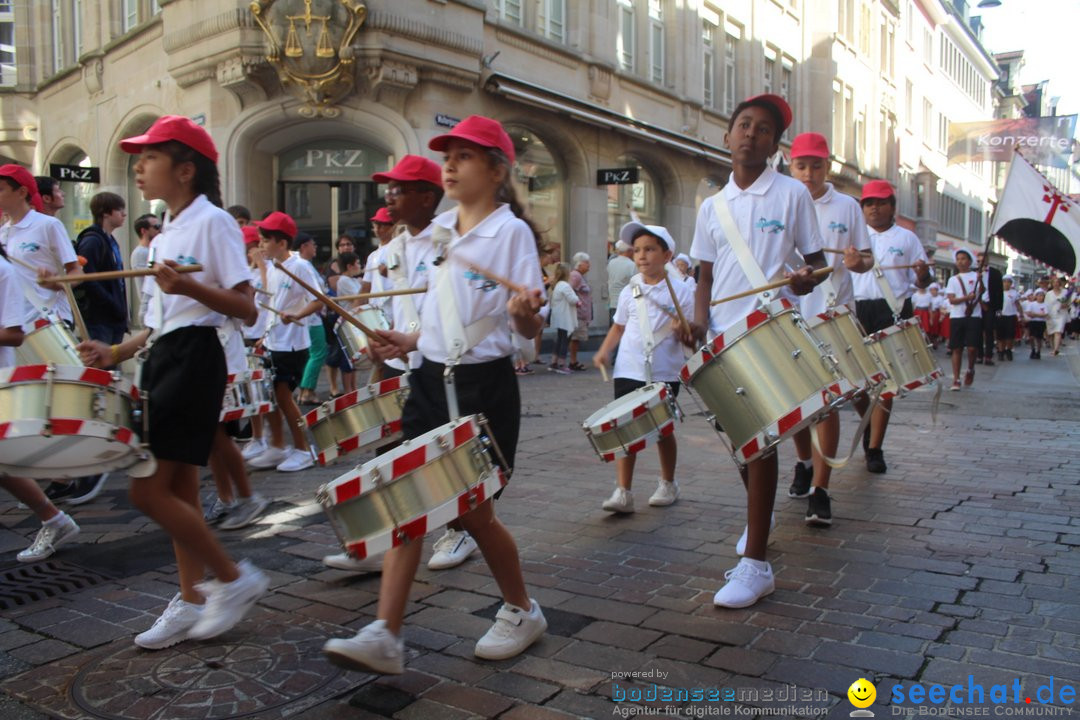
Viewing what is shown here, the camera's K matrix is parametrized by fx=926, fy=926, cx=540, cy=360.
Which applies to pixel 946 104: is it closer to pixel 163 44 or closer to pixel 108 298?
pixel 163 44

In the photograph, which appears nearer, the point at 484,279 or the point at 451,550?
the point at 484,279

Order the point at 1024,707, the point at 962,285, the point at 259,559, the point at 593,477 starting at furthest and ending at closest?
1. the point at 962,285
2. the point at 593,477
3. the point at 259,559
4. the point at 1024,707

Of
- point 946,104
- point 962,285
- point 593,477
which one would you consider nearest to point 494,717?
point 593,477

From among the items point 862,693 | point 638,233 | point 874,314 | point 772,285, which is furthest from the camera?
point 874,314

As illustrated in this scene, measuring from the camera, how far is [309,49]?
14.9 metres

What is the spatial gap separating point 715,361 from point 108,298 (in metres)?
5.22

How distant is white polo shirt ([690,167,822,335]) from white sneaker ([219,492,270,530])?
115 inches

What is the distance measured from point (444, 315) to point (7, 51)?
26.1 m

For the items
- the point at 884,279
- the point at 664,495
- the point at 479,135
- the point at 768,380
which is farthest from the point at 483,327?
the point at 884,279

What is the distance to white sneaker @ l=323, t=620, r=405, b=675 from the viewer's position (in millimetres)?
2824

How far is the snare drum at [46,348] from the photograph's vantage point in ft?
14.8

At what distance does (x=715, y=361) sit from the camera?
3600 millimetres

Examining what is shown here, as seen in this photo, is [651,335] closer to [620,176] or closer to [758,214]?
[758,214]

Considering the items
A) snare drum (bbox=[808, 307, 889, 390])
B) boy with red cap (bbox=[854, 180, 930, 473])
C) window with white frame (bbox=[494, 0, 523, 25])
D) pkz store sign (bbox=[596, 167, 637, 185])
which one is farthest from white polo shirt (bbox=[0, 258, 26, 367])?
pkz store sign (bbox=[596, 167, 637, 185])
